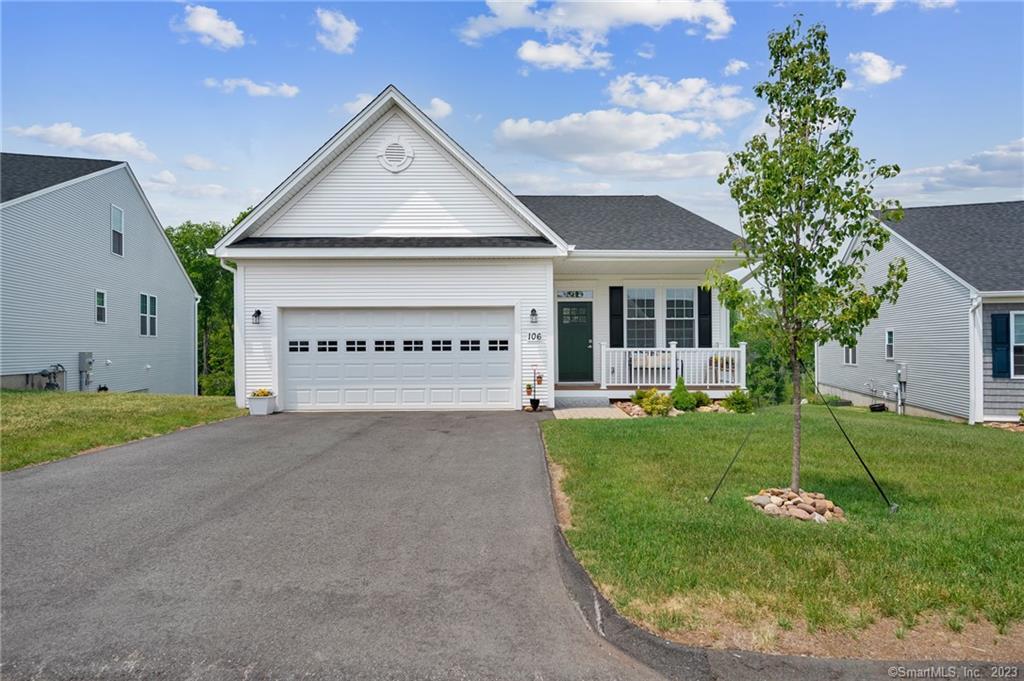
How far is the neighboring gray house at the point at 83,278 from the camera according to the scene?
54.5 ft

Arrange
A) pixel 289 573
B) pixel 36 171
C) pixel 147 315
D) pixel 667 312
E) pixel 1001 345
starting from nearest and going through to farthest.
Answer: pixel 289 573
pixel 667 312
pixel 1001 345
pixel 36 171
pixel 147 315

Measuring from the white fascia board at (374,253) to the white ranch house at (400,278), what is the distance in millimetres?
30

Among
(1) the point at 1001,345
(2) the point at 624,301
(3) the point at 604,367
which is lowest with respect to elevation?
(3) the point at 604,367

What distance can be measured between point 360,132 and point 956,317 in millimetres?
17206

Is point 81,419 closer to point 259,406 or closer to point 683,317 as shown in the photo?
point 259,406

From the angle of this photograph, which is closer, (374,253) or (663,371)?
(374,253)

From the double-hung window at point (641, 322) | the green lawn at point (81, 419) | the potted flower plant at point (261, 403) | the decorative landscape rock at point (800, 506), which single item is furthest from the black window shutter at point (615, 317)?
the decorative landscape rock at point (800, 506)

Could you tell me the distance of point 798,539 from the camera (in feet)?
15.8

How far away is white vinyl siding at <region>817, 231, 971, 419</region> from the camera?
17.3m

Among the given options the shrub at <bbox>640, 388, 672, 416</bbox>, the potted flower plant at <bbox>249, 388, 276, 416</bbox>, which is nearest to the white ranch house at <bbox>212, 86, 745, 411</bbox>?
the potted flower plant at <bbox>249, 388, 276, 416</bbox>

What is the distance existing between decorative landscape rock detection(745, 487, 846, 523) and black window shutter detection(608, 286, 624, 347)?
1012 cm

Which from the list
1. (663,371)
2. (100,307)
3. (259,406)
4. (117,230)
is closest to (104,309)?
(100,307)

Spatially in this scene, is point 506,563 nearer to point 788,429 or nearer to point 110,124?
point 788,429

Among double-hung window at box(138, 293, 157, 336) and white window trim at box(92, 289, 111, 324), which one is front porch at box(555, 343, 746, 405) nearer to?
white window trim at box(92, 289, 111, 324)
